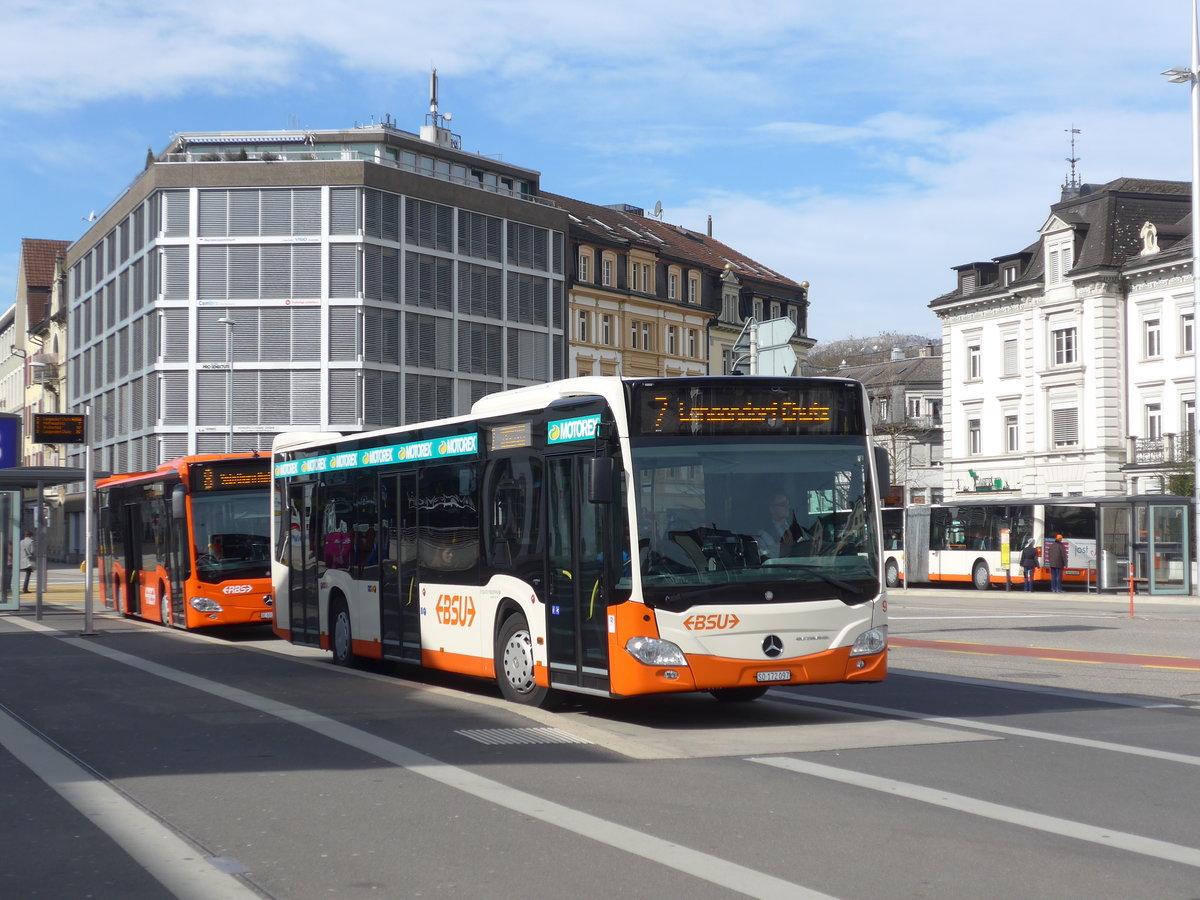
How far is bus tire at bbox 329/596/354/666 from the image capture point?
17984 mm

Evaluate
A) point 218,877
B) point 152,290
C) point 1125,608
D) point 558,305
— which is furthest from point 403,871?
point 558,305

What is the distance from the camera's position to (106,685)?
15703 millimetres

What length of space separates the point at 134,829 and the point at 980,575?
1675 inches

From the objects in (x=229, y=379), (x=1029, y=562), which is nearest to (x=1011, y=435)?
(x=1029, y=562)

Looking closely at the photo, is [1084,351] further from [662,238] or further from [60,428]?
[60,428]

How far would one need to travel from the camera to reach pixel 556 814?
8156 millimetres

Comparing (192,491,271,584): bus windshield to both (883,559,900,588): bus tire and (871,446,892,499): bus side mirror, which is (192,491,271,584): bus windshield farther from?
(883,559,900,588): bus tire

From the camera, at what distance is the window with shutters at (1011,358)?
216ft

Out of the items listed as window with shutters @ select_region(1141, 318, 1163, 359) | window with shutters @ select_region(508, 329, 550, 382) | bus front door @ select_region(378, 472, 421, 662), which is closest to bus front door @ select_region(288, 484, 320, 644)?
bus front door @ select_region(378, 472, 421, 662)

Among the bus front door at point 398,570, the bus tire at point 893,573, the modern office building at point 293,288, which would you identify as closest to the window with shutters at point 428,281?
the modern office building at point 293,288

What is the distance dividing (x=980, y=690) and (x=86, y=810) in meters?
9.15

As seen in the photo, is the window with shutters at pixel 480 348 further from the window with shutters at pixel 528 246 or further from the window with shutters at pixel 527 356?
the window with shutters at pixel 528 246

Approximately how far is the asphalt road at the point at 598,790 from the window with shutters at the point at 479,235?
56288 millimetres

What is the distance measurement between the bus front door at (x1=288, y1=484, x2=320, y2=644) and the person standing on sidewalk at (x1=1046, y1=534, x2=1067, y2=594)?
93.7ft
